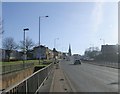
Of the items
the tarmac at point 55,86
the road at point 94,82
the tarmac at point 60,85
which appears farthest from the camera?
the road at point 94,82

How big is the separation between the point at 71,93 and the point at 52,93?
1.16 meters

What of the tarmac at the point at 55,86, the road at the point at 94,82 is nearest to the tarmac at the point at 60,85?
the tarmac at the point at 55,86

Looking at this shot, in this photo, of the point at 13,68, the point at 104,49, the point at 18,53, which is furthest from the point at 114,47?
the point at 13,68

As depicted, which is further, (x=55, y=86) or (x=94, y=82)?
(x=94, y=82)

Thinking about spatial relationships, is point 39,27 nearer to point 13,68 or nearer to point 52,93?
point 13,68

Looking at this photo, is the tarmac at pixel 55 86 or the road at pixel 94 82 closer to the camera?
the tarmac at pixel 55 86

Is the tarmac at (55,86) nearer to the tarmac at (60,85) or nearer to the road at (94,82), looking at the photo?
the tarmac at (60,85)

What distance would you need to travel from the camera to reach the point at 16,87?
8.86m

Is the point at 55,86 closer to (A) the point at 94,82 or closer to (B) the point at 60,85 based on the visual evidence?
(B) the point at 60,85

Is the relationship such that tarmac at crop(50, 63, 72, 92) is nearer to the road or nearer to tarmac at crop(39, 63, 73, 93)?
tarmac at crop(39, 63, 73, 93)

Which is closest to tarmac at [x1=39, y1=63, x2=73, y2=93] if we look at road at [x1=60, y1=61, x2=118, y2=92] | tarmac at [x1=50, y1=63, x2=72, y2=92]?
tarmac at [x1=50, y1=63, x2=72, y2=92]

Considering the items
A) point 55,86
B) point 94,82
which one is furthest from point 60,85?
point 94,82

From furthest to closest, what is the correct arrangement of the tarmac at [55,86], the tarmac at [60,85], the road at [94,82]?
the road at [94,82]
the tarmac at [60,85]
the tarmac at [55,86]

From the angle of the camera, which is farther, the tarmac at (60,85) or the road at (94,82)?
the road at (94,82)
